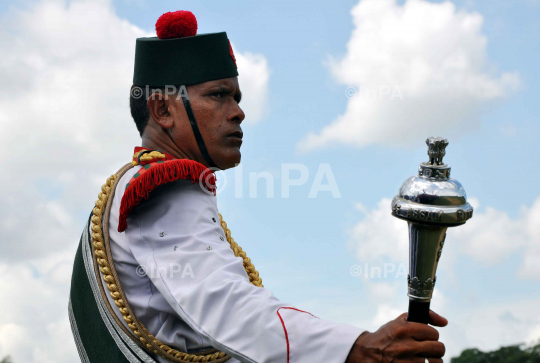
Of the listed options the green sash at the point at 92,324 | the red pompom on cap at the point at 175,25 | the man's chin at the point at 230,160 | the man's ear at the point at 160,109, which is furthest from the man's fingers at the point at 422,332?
the red pompom on cap at the point at 175,25

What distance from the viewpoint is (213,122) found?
148 inches

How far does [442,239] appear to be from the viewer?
8.21 ft

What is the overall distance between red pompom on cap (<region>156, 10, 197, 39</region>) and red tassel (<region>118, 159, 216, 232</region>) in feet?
4.42

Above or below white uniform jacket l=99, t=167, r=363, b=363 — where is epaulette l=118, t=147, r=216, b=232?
above

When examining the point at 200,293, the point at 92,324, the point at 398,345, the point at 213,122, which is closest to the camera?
the point at 398,345

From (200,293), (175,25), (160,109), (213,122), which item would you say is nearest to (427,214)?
(200,293)

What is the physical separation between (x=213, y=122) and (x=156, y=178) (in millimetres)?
915

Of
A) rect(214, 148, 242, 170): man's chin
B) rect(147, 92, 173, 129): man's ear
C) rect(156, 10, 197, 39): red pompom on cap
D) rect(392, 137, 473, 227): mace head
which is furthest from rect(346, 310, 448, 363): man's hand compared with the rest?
rect(156, 10, 197, 39): red pompom on cap

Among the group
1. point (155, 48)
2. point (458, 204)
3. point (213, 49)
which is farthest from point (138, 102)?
point (458, 204)

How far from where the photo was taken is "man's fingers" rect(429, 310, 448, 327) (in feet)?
8.64

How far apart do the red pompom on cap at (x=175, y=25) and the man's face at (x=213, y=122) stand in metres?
0.46

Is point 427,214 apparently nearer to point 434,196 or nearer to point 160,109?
point 434,196

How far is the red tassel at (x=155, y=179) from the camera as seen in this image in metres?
2.92

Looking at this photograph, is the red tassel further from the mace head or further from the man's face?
the mace head
